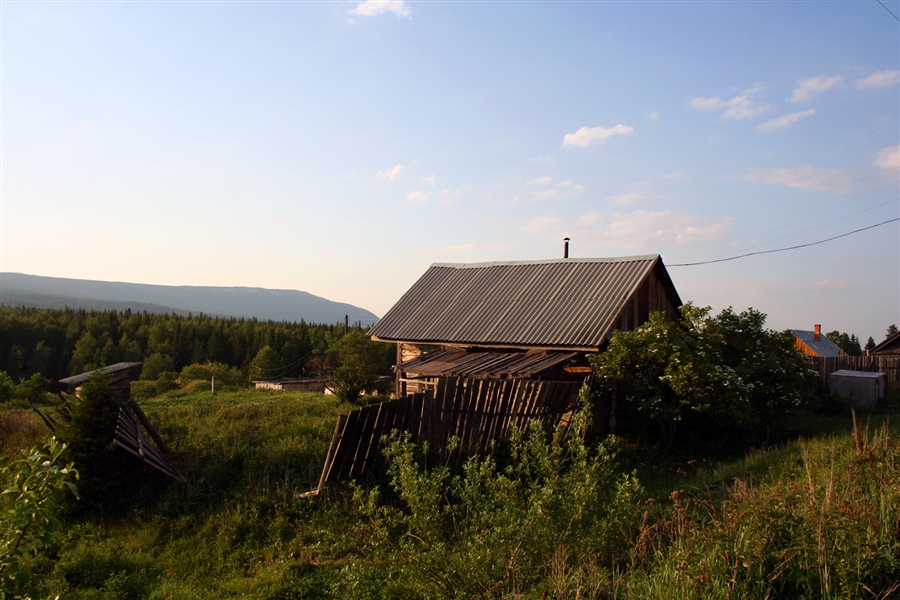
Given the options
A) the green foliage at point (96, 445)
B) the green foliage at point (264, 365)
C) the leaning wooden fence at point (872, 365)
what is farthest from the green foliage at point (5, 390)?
the leaning wooden fence at point (872, 365)

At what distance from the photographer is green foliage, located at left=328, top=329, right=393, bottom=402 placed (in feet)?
63.1

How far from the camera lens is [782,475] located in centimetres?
731

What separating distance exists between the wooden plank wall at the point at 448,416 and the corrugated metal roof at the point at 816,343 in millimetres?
37600

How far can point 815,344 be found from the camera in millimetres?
42000

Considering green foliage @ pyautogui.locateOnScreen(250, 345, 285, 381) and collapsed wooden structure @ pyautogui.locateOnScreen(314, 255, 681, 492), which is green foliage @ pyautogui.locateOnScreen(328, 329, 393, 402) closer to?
collapsed wooden structure @ pyautogui.locateOnScreen(314, 255, 681, 492)

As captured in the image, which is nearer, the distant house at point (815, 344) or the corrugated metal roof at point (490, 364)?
the corrugated metal roof at point (490, 364)

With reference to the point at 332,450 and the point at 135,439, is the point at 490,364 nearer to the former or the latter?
the point at 332,450

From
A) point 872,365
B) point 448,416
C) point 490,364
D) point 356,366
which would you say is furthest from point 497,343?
point 872,365

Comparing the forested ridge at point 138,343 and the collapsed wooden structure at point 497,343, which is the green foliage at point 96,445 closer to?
the collapsed wooden structure at point 497,343

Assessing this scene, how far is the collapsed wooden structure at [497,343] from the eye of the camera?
8.30 metres

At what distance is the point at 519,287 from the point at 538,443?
1148 centimetres

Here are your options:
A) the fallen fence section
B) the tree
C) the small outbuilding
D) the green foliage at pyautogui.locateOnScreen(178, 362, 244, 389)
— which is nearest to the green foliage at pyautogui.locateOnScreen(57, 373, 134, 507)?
the fallen fence section

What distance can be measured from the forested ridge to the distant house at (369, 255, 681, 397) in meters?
38.8

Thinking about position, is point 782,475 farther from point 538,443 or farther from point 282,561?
point 282,561
